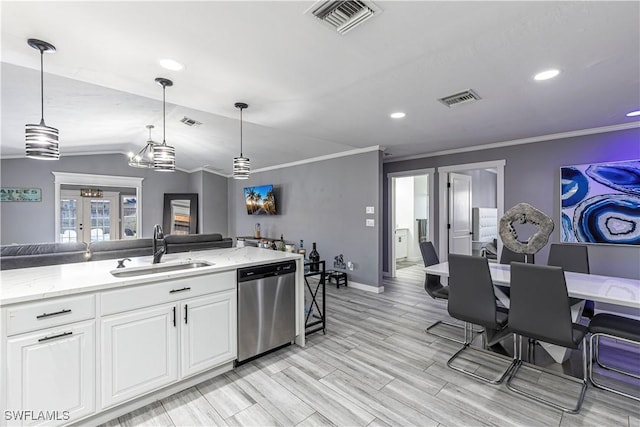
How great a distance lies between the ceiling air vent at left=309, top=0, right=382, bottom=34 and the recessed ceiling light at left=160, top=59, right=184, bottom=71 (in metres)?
1.24

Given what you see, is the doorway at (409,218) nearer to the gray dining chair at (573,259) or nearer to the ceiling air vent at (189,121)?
the gray dining chair at (573,259)

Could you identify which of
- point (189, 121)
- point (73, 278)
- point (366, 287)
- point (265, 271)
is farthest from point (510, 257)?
point (189, 121)

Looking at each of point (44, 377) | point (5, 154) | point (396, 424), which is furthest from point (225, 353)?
point (5, 154)

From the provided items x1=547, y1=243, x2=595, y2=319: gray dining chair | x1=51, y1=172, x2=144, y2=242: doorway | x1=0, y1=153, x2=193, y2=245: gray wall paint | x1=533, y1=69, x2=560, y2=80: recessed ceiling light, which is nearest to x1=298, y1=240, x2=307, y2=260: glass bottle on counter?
x1=547, y1=243, x2=595, y2=319: gray dining chair

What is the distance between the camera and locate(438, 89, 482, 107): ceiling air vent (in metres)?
2.72

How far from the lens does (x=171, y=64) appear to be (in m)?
2.27

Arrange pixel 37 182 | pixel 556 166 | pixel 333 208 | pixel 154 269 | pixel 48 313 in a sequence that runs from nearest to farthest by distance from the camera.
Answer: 1. pixel 48 313
2. pixel 154 269
3. pixel 556 166
4. pixel 333 208
5. pixel 37 182

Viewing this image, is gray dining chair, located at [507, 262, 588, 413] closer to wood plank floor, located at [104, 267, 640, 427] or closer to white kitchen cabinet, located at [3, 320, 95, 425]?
wood plank floor, located at [104, 267, 640, 427]

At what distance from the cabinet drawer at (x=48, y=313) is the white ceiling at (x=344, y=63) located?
168 centimetres

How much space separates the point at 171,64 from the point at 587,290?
3692 millimetres

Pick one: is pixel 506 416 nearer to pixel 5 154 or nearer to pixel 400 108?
pixel 400 108

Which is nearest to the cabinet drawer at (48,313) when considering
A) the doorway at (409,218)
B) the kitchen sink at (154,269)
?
the kitchen sink at (154,269)

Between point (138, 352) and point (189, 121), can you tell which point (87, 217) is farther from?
point (138, 352)

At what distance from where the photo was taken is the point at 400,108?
314 centimetres
